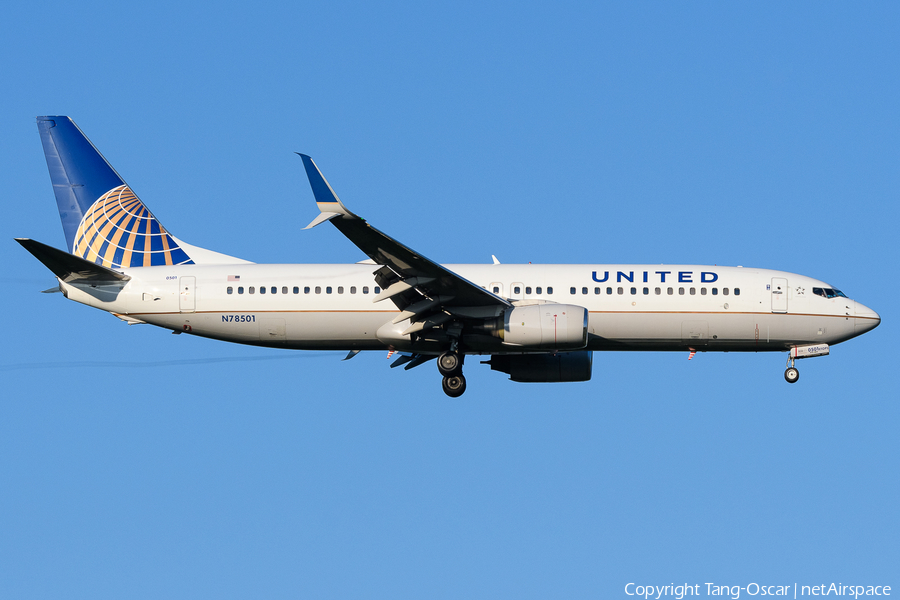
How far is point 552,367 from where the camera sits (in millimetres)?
31266

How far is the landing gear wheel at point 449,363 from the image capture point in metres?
29.4

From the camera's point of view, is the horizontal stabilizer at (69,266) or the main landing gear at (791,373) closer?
the horizontal stabilizer at (69,266)

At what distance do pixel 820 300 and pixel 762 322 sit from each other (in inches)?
76.3

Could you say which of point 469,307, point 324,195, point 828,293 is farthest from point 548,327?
point 828,293

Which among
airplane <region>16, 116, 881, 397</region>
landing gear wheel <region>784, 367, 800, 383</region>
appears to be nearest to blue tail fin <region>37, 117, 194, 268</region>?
airplane <region>16, 116, 881, 397</region>

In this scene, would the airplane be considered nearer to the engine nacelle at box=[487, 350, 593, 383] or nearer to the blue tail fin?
the engine nacelle at box=[487, 350, 593, 383]

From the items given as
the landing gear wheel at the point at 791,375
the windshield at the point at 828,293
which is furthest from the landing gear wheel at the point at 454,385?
the windshield at the point at 828,293

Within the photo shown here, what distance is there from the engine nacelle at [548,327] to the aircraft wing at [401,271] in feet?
2.12

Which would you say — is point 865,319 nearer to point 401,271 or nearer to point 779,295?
point 779,295

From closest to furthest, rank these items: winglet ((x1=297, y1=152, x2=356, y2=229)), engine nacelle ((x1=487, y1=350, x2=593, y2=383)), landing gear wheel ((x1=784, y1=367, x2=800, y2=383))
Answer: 1. winglet ((x1=297, y1=152, x2=356, y2=229))
2. landing gear wheel ((x1=784, y1=367, x2=800, y2=383))
3. engine nacelle ((x1=487, y1=350, x2=593, y2=383))

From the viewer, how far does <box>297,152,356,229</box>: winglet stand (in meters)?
23.6

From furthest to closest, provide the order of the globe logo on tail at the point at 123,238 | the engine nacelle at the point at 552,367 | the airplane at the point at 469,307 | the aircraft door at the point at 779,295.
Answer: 1. the globe logo on tail at the point at 123,238
2. the engine nacelle at the point at 552,367
3. the aircraft door at the point at 779,295
4. the airplane at the point at 469,307

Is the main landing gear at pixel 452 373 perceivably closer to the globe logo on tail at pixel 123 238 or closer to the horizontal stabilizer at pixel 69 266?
the globe logo on tail at pixel 123 238

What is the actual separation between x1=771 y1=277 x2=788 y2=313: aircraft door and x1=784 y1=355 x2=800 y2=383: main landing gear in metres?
1.52
